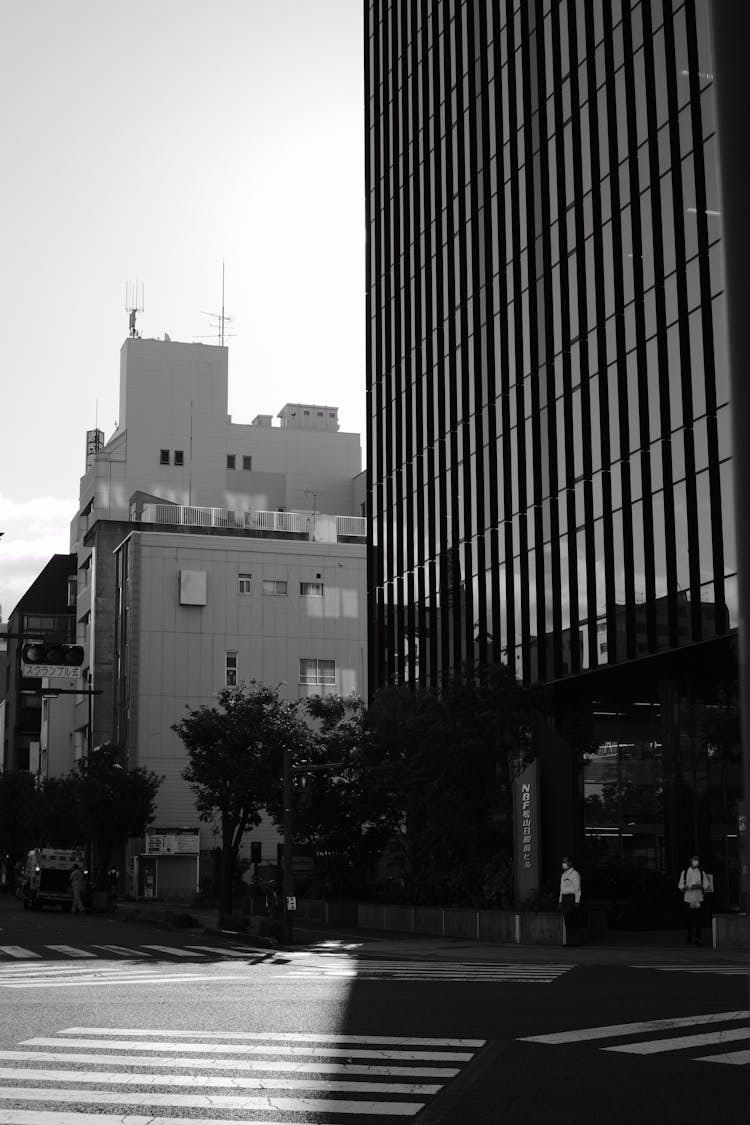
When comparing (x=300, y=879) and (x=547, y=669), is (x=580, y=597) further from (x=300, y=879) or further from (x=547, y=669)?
(x=300, y=879)

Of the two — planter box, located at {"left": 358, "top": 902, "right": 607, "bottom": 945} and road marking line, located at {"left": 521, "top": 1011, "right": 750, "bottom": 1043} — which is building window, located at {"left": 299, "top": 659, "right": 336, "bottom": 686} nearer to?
planter box, located at {"left": 358, "top": 902, "right": 607, "bottom": 945}

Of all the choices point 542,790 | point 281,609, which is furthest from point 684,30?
point 281,609

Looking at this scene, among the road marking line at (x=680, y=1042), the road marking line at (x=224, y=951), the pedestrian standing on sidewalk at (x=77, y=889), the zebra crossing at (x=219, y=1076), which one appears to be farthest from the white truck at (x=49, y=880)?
the road marking line at (x=680, y=1042)

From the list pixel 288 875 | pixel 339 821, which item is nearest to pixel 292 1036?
pixel 288 875

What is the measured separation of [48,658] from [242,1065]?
40.5 ft

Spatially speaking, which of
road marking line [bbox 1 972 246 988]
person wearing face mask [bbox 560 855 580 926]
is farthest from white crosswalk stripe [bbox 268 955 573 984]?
person wearing face mask [bbox 560 855 580 926]

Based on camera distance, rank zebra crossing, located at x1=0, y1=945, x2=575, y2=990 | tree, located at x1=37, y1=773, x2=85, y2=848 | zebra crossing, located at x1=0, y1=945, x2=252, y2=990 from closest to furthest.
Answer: zebra crossing, located at x1=0, y1=945, x2=252, y2=990
zebra crossing, located at x1=0, y1=945, x2=575, y2=990
tree, located at x1=37, y1=773, x2=85, y2=848

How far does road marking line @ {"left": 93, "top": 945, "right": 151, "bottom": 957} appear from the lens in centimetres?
2800

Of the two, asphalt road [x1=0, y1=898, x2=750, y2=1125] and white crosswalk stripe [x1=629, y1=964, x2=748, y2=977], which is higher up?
asphalt road [x1=0, y1=898, x2=750, y2=1125]

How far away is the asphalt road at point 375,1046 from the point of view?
9.84 metres

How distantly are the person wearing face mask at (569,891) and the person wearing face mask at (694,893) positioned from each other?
7.19 feet

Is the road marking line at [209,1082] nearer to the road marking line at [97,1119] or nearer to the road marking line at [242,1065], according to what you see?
the road marking line at [242,1065]

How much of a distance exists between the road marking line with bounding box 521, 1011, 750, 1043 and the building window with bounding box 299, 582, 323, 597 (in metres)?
73.5

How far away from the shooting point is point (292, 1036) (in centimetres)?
1384
